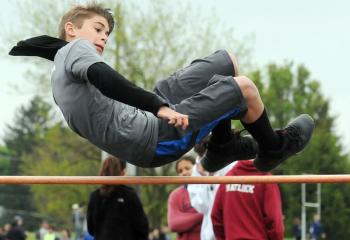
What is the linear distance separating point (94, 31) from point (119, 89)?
731 millimetres

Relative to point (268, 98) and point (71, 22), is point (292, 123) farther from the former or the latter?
point (268, 98)

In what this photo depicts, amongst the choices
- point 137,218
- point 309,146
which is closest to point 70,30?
point 137,218

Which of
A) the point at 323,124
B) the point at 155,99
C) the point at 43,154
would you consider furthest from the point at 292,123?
the point at 323,124

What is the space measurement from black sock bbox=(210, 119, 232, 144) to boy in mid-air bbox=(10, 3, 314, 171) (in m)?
0.10

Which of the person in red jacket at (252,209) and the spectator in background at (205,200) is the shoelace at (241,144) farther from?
the spectator in background at (205,200)

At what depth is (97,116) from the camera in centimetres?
557

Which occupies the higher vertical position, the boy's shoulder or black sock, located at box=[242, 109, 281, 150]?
the boy's shoulder

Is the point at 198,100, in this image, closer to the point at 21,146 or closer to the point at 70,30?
the point at 70,30

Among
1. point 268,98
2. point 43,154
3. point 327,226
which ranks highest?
point 268,98

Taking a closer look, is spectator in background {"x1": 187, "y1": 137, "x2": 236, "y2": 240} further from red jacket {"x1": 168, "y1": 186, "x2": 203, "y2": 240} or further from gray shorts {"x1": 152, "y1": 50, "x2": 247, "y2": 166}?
gray shorts {"x1": 152, "y1": 50, "x2": 247, "y2": 166}

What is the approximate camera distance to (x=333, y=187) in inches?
2598

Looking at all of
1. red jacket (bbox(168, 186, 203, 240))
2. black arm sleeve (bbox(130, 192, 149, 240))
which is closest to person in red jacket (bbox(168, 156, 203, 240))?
red jacket (bbox(168, 186, 203, 240))

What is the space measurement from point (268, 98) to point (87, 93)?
2545 inches

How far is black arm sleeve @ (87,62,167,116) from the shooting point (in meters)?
5.31
